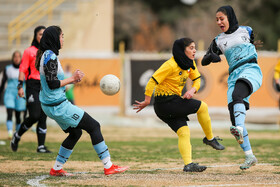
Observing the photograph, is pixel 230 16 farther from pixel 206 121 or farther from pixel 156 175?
pixel 156 175

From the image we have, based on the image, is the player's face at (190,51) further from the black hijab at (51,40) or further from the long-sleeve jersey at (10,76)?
the long-sleeve jersey at (10,76)

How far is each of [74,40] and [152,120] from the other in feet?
31.5

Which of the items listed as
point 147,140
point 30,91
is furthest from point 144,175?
point 147,140

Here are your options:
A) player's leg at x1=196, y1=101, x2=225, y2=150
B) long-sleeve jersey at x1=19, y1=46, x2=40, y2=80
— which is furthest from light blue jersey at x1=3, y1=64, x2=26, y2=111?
player's leg at x1=196, y1=101, x2=225, y2=150

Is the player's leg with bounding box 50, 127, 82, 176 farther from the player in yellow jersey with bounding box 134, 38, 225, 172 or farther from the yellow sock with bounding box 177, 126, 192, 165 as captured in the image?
the yellow sock with bounding box 177, 126, 192, 165

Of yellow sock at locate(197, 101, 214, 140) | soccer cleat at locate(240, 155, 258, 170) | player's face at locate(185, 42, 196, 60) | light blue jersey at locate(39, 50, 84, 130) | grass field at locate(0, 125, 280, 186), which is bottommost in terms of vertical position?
grass field at locate(0, 125, 280, 186)

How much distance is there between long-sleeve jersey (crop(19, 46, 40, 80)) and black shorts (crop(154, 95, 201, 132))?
125 inches

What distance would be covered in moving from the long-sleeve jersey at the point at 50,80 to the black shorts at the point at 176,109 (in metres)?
1.46

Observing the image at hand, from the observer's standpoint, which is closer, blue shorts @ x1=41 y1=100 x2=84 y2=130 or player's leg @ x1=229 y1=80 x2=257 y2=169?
blue shorts @ x1=41 y1=100 x2=84 y2=130

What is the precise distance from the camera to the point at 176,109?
7.74m

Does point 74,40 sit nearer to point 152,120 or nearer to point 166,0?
point 152,120

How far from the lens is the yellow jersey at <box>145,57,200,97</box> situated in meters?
7.60

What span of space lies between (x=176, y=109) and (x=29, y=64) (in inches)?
142

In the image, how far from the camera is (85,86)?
2041cm
